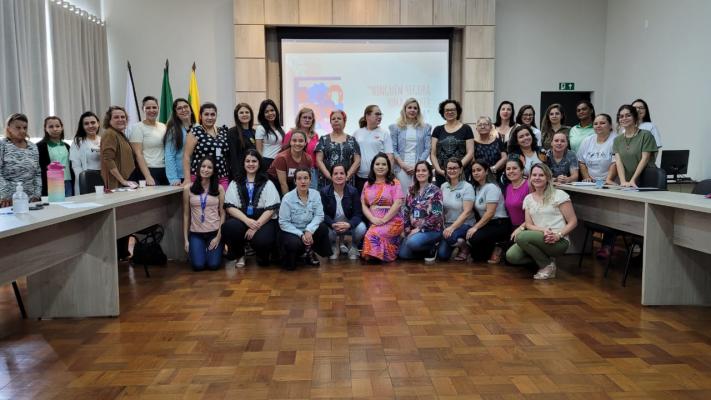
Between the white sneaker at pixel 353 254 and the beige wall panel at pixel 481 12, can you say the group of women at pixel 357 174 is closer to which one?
the white sneaker at pixel 353 254

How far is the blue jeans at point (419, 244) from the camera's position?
471cm

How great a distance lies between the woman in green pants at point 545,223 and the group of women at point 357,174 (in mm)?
11

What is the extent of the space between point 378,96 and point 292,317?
535 centimetres

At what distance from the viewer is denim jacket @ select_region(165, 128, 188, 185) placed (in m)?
4.75

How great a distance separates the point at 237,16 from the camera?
745 centimetres

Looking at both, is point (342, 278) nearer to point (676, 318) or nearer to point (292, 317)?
point (292, 317)

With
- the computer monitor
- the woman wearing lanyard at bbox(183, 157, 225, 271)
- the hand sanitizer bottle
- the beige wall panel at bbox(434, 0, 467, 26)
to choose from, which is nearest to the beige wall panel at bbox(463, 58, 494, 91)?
the beige wall panel at bbox(434, 0, 467, 26)

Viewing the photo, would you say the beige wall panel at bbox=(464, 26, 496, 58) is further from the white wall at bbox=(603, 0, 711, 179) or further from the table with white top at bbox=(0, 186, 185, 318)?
the table with white top at bbox=(0, 186, 185, 318)

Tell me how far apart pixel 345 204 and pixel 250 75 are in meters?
3.54

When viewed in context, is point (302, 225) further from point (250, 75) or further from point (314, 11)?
point (314, 11)

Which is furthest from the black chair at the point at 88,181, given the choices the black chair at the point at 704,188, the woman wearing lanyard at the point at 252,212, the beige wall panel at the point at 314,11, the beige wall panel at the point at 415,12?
the beige wall panel at the point at 415,12

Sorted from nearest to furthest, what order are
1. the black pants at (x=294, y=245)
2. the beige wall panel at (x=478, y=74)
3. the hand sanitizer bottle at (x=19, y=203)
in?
the hand sanitizer bottle at (x=19, y=203), the black pants at (x=294, y=245), the beige wall panel at (x=478, y=74)

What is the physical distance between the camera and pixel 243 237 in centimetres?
453

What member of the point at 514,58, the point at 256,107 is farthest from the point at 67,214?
the point at 514,58
